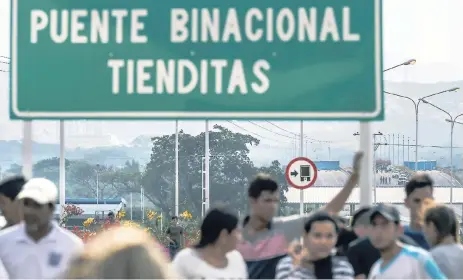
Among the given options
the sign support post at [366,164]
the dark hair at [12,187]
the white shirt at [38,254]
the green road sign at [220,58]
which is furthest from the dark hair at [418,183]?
the dark hair at [12,187]

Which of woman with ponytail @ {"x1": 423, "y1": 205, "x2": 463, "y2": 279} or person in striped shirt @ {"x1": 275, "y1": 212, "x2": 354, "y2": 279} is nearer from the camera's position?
person in striped shirt @ {"x1": 275, "y1": 212, "x2": 354, "y2": 279}

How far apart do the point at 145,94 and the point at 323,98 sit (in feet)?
3.96

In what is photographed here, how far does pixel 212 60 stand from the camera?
6402 millimetres

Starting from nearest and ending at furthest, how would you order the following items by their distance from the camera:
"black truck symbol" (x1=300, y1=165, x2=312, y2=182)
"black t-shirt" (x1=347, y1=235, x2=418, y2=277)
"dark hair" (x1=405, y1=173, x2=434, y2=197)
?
"black t-shirt" (x1=347, y1=235, x2=418, y2=277), "dark hair" (x1=405, y1=173, x2=434, y2=197), "black truck symbol" (x1=300, y1=165, x2=312, y2=182)

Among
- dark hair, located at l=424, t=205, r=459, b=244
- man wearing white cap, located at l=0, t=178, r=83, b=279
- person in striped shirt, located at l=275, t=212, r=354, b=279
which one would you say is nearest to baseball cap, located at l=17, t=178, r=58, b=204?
man wearing white cap, located at l=0, t=178, r=83, b=279

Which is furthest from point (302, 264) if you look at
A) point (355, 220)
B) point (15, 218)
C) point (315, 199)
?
point (315, 199)

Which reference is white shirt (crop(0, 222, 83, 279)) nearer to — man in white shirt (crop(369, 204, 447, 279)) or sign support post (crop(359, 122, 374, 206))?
man in white shirt (crop(369, 204, 447, 279))

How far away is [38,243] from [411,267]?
87.3 inches

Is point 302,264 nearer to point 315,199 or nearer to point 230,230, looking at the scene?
point 230,230

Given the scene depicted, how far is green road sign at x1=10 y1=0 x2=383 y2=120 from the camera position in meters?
6.38

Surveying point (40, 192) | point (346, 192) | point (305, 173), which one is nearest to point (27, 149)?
point (40, 192)

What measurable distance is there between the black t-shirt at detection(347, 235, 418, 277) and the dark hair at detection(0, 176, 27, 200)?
7.54 ft

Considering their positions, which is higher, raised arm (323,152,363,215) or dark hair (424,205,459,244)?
raised arm (323,152,363,215)

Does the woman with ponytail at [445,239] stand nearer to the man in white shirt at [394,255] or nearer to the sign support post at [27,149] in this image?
the man in white shirt at [394,255]
